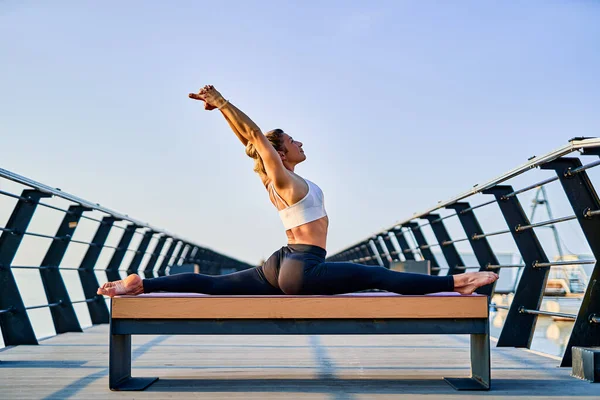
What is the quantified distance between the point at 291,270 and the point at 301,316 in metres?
0.26

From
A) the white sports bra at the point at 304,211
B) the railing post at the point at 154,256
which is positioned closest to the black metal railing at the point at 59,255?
the railing post at the point at 154,256

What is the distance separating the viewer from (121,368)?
2873 millimetres

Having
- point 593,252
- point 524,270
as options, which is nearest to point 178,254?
point 524,270

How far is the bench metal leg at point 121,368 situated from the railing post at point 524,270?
7.48 feet

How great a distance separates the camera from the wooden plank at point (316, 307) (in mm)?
2771

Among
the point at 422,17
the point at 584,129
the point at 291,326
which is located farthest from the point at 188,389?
the point at 584,129

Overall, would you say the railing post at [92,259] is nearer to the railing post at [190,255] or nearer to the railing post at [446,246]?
the railing post at [446,246]

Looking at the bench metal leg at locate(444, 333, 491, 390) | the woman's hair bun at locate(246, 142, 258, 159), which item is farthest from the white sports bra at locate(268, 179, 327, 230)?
the bench metal leg at locate(444, 333, 491, 390)

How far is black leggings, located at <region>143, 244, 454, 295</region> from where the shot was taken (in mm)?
2920

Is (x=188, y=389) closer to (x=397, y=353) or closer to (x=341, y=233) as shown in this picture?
(x=397, y=353)

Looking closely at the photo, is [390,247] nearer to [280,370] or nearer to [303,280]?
[280,370]

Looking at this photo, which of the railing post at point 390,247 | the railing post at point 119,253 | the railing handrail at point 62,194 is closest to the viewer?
the railing handrail at point 62,194

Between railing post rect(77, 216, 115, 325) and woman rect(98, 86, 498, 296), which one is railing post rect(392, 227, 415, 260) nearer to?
railing post rect(77, 216, 115, 325)

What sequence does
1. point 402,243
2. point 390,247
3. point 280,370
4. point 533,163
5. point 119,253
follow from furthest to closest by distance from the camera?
point 390,247, point 402,243, point 119,253, point 533,163, point 280,370
